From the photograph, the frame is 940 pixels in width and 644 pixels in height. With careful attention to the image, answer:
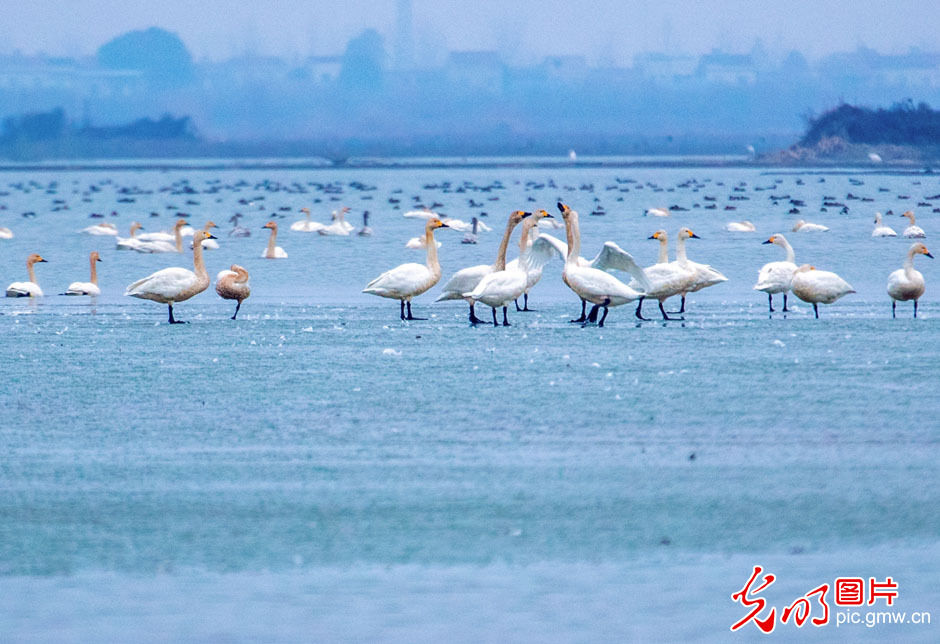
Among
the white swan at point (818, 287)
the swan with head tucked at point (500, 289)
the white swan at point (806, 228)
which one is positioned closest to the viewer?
the swan with head tucked at point (500, 289)

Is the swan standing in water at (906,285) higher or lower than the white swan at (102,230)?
higher

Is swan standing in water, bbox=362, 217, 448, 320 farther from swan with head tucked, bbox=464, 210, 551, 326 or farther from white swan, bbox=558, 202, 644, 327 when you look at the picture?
white swan, bbox=558, 202, 644, 327

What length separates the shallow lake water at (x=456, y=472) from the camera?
633 cm

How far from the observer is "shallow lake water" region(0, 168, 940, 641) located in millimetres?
6332

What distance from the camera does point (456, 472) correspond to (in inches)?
339

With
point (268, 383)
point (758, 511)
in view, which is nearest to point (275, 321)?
point (268, 383)

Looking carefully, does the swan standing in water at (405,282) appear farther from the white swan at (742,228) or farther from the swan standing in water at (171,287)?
the white swan at (742,228)

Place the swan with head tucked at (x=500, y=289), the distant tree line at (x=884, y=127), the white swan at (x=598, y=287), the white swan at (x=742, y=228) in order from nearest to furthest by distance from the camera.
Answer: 1. the white swan at (x=598, y=287)
2. the swan with head tucked at (x=500, y=289)
3. the white swan at (x=742, y=228)
4. the distant tree line at (x=884, y=127)

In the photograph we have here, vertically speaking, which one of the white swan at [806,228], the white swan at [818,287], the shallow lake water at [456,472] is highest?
the white swan at [818,287]

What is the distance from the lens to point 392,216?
46.1 meters

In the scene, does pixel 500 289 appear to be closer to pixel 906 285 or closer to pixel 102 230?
pixel 906 285

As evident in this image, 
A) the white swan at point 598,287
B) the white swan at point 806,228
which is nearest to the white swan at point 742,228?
the white swan at point 806,228

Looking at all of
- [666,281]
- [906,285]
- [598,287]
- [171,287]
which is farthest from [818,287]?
[171,287]

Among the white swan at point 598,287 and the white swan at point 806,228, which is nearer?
the white swan at point 598,287
